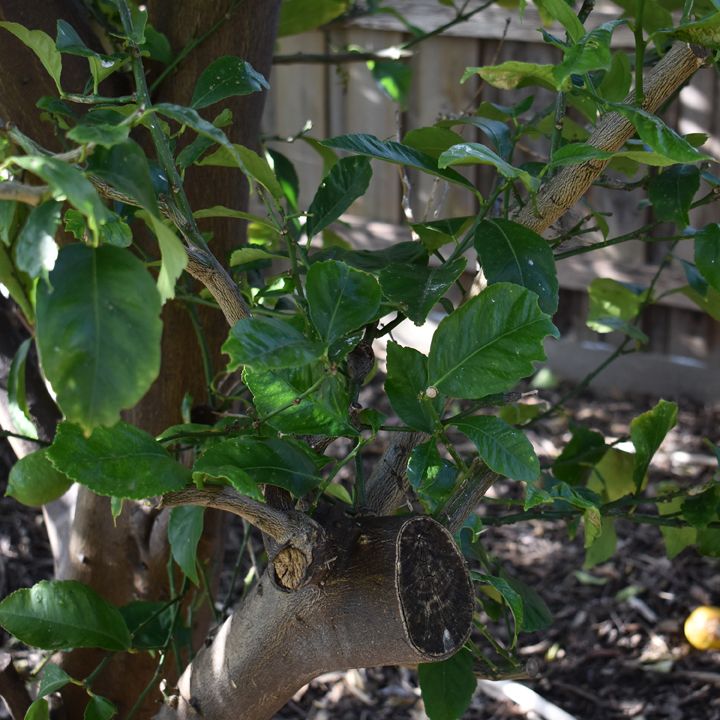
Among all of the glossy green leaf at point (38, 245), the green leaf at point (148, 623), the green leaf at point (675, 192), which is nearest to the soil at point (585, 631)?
the green leaf at point (148, 623)

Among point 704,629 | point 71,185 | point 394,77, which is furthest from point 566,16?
Result: point 704,629

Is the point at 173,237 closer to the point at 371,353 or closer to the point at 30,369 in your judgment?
the point at 371,353

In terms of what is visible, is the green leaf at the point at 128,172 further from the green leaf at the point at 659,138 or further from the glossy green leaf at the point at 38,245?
the green leaf at the point at 659,138

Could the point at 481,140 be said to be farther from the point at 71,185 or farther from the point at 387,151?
the point at 71,185

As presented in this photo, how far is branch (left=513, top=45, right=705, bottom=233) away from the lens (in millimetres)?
866

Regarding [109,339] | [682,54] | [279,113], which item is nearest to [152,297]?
[109,339]

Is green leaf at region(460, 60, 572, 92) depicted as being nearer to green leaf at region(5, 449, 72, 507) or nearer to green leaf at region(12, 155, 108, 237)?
green leaf at region(12, 155, 108, 237)

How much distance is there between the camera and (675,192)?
1.08 m

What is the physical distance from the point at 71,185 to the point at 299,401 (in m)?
0.32

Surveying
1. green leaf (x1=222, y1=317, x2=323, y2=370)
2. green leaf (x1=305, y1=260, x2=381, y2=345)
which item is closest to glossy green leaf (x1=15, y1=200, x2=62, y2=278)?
green leaf (x1=222, y1=317, x2=323, y2=370)

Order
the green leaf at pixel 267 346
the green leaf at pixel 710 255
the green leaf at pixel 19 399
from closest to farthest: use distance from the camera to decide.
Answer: the green leaf at pixel 267 346
the green leaf at pixel 710 255
the green leaf at pixel 19 399

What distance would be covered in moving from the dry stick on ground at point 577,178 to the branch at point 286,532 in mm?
140

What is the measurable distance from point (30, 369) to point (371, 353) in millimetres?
716

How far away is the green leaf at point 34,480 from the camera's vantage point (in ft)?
3.55
